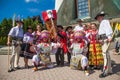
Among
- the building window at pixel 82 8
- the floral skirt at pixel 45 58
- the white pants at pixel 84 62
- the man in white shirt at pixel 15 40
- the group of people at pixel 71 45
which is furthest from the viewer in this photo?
the building window at pixel 82 8

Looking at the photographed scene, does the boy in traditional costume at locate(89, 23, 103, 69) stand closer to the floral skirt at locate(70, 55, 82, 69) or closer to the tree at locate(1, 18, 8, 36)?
the floral skirt at locate(70, 55, 82, 69)

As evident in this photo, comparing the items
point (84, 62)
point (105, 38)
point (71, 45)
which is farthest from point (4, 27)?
point (105, 38)

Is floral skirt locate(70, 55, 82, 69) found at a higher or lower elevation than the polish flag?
lower

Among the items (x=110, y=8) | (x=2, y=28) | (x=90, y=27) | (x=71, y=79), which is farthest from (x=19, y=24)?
(x=2, y=28)

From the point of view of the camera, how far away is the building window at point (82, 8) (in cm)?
2517

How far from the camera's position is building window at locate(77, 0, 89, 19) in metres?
25.2

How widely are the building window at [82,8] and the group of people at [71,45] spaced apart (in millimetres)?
15048

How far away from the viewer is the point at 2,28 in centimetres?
3634

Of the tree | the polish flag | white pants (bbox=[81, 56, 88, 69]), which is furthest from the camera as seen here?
the tree

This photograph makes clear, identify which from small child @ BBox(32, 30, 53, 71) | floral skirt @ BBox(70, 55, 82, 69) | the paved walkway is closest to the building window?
small child @ BBox(32, 30, 53, 71)

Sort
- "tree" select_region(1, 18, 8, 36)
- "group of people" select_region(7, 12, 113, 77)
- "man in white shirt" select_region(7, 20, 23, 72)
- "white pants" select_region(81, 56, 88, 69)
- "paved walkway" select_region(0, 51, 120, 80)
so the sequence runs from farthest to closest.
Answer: "tree" select_region(1, 18, 8, 36)
"man in white shirt" select_region(7, 20, 23, 72)
"white pants" select_region(81, 56, 88, 69)
"group of people" select_region(7, 12, 113, 77)
"paved walkway" select_region(0, 51, 120, 80)

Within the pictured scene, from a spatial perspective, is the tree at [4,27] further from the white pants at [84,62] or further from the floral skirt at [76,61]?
the white pants at [84,62]

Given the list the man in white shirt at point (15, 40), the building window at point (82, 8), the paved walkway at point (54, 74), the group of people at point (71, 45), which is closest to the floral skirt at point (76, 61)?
the group of people at point (71, 45)

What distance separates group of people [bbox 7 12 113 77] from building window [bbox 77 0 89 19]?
49.4 feet
